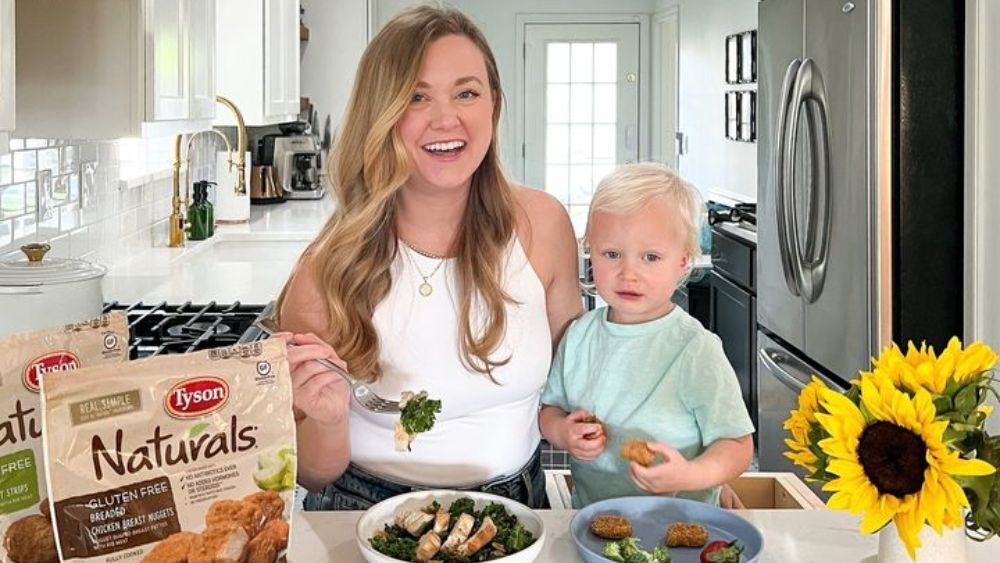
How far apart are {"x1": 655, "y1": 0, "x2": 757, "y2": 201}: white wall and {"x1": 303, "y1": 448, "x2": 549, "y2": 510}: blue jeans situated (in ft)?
14.2

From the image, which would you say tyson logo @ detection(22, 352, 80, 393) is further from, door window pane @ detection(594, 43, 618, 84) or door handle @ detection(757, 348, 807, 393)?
door window pane @ detection(594, 43, 618, 84)

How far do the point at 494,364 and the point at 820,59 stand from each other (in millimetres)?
1865

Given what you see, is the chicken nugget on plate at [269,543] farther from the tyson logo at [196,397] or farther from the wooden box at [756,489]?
the wooden box at [756,489]

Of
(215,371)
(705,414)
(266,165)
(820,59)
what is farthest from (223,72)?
(215,371)

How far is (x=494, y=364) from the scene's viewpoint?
5.70ft

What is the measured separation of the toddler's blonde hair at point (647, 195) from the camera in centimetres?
171

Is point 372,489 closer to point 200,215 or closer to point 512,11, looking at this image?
point 200,215

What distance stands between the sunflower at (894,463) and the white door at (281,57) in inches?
143

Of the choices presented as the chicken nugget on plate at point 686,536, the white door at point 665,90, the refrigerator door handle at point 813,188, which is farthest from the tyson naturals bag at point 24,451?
the white door at point 665,90

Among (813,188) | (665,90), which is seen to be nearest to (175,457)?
(813,188)

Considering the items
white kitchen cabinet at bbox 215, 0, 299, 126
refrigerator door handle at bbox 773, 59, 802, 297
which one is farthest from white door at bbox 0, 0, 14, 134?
white kitchen cabinet at bbox 215, 0, 299, 126

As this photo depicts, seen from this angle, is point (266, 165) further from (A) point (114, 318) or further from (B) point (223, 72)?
(A) point (114, 318)

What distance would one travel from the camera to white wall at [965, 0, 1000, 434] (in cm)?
260

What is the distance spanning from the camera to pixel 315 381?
1413 mm
